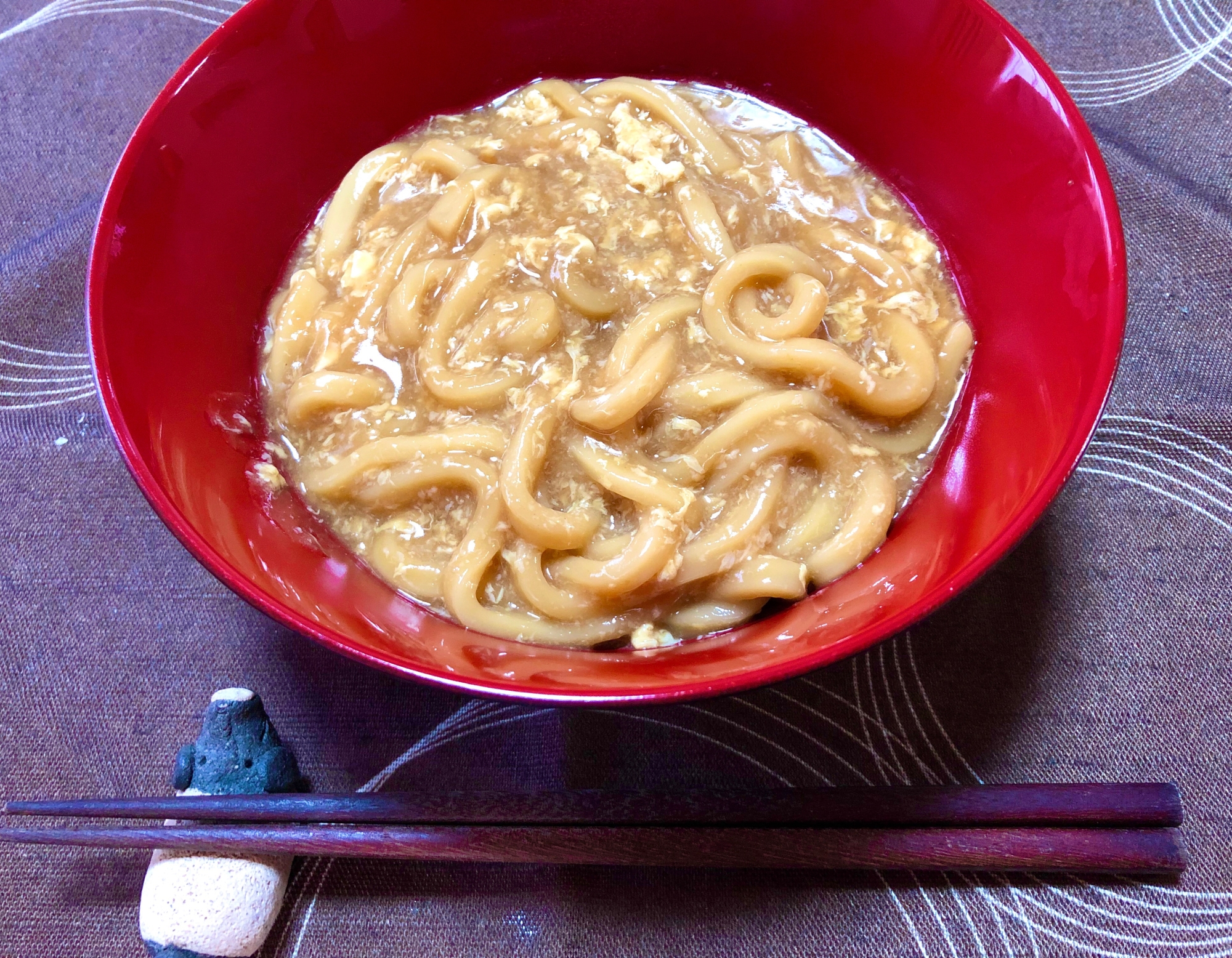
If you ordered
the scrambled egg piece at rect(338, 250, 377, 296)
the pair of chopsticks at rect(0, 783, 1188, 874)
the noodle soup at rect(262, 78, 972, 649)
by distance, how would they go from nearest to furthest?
the pair of chopsticks at rect(0, 783, 1188, 874), the noodle soup at rect(262, 78, 972, 649), the scrambled egg piece at rect(338, 250, 377, 296)

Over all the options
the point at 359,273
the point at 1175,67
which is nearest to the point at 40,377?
the point at 359,273

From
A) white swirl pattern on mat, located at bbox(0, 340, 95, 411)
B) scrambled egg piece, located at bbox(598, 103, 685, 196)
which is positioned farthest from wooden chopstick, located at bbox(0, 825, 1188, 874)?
scrambled egg piece, located at bbox(598, 103, 685, 196)

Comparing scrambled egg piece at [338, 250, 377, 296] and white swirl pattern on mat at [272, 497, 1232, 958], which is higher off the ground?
scrambled egg piece at [338, 250, 377, 296]

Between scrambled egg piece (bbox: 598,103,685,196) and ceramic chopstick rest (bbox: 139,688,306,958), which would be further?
scrambled egg piece (bbox: 598,103,685,196)

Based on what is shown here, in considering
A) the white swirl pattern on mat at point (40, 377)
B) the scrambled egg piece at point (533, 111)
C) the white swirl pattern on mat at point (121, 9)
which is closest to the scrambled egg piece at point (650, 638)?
the scrambled egg piece at point (533, 111)

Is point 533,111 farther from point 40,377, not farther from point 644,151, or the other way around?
point 40,377

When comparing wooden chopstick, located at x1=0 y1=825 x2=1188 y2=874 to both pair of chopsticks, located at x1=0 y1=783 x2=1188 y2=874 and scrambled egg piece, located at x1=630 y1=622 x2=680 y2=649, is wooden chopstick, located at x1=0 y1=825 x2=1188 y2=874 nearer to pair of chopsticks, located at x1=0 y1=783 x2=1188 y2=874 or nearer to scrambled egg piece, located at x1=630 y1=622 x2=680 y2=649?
pair of chopsticks, located at x1=0 y1=783 x2=1188 y2=874

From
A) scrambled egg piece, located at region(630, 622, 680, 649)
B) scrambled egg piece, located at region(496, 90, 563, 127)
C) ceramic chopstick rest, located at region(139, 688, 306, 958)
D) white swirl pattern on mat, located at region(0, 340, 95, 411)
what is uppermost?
scrambled egg piece, located at region(496, 90, 563, 127)
